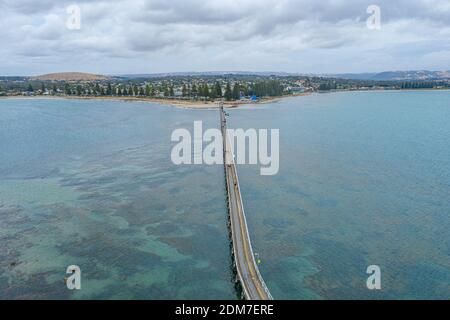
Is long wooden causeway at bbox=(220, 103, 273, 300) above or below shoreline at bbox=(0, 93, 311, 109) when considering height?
below

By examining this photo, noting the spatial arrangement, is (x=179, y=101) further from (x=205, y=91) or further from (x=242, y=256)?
(x=242, y=256)

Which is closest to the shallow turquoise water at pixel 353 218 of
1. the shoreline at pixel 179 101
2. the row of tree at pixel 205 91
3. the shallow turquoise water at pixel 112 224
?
the shallow turquoise water at pixel 112 224

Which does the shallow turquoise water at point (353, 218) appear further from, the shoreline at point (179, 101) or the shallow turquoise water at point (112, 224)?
the shoreline at point (179, 101)

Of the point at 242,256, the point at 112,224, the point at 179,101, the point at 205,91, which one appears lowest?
the point at 112,224

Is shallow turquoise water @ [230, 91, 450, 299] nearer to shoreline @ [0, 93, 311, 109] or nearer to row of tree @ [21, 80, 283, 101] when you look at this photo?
shoreline @ [0, 93, 311, 109]

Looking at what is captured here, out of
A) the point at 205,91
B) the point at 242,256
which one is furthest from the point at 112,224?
the point at 205,91

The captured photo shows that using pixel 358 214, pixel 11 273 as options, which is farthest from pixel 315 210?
pixel 11 273

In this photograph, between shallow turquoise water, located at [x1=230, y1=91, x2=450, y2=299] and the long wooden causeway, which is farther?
shallow turquoise water, located at [x1=230, y1=91, x2=450, y2=299]

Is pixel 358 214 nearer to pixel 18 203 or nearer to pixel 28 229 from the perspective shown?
pixel 28 229

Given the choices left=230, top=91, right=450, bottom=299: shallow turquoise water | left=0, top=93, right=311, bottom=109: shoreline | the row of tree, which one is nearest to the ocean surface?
left=230, top=91, right=450, bottom=299: shallow turquoise water

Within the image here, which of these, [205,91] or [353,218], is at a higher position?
[205,91]
